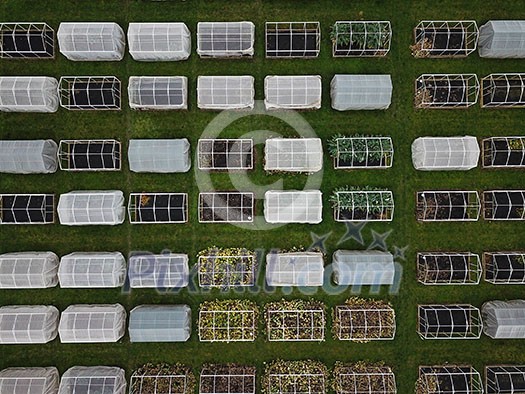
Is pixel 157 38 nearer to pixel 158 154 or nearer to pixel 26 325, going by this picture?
pixel 158 154

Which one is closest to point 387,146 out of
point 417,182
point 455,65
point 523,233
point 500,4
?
point 417,182

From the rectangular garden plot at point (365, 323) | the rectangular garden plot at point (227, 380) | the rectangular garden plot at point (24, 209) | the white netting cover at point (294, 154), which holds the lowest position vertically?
the rectangular garden plot at point (227, 380)

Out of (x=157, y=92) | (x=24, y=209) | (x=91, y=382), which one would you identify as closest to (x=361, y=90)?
(x=157, y=92)

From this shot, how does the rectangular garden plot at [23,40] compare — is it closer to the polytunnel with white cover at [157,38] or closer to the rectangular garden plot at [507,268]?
the polytunnel with white cover at [157,38]

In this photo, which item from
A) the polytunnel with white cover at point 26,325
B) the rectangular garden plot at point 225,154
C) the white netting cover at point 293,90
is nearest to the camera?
the polytunnel with white cover at point 26,325

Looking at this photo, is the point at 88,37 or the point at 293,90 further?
the point at 293,90

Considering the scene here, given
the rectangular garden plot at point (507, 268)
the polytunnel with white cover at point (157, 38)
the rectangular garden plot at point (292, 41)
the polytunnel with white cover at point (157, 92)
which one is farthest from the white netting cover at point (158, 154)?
the rectangular garden plot at point (507, 268)

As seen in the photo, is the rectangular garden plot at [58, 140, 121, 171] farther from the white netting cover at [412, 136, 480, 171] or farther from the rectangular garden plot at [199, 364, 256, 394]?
the white netting cover at [412, 136, 480, 171]
